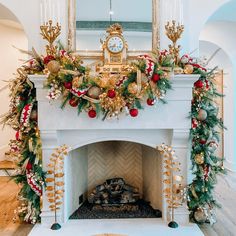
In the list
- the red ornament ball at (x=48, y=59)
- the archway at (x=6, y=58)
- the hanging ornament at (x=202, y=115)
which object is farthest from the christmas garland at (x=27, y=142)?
the archway at (x=6, y=58)

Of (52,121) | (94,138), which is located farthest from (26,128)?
(94,138)

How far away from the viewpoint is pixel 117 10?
3238 millimetres

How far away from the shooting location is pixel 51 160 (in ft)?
9.46

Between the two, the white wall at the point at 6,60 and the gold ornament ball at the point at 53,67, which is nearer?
the gold ornament ball at the point at 53,67

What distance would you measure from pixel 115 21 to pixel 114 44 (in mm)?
321

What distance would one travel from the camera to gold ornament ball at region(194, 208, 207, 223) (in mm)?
2988

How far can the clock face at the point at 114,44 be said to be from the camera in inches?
123

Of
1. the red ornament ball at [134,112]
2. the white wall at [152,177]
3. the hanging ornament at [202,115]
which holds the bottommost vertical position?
the white wall at [152,177]

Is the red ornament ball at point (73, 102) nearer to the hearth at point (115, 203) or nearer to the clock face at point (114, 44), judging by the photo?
the clock face at point (114, 44)

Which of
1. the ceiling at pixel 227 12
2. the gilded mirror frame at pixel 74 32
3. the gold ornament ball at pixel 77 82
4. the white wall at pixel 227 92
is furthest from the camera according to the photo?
the white wall at pixel 227 92

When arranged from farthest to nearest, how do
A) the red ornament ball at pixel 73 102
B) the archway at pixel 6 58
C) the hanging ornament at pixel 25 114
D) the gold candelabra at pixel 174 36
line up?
1. the archway at pixel 6 58
2. the gold candelabra at pixel 174 36
3. the hanging ornament at pixel 25 114
4. the red ornament ball at pixel 73 102

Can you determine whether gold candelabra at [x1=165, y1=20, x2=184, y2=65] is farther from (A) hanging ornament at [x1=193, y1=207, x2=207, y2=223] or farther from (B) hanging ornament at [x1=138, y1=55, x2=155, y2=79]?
(A) hanging ornament at [x1=193, y1=207, x2=207, y2=223]

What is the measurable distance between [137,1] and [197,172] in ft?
6.62

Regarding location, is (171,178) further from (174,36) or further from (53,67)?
(53,67)
